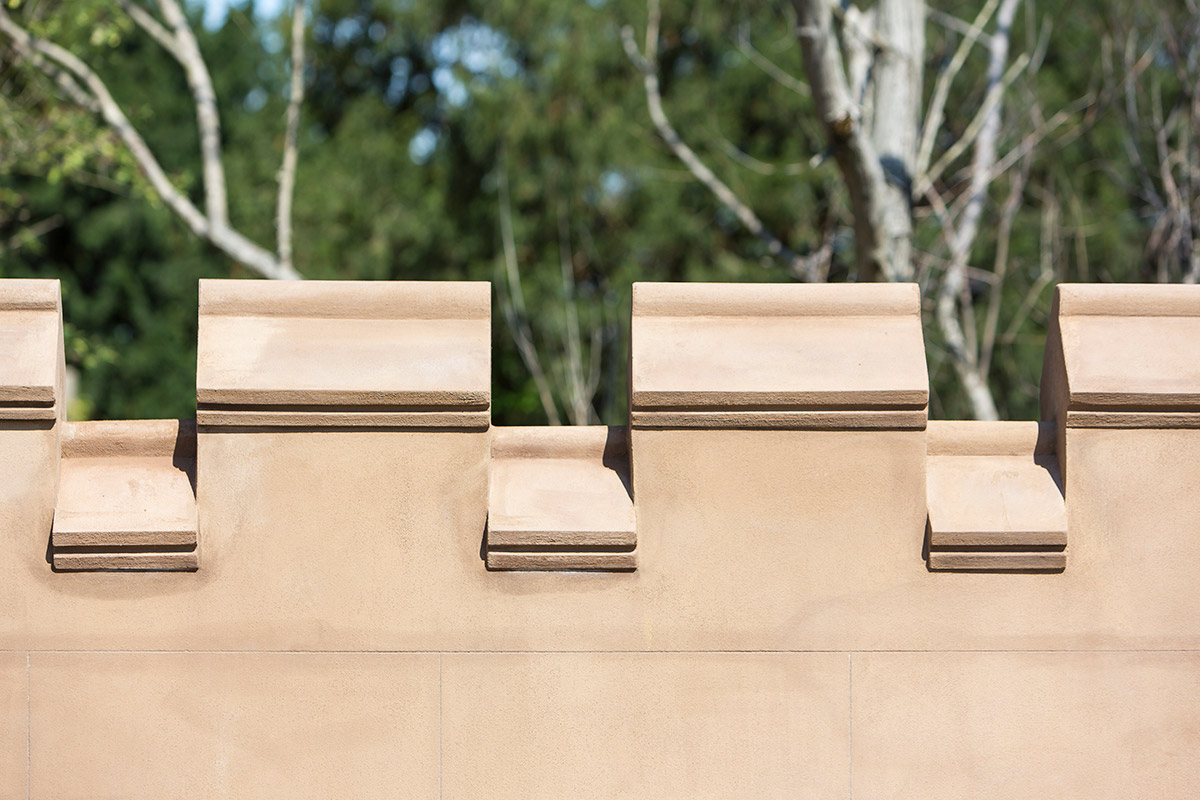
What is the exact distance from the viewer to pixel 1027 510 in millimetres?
2982

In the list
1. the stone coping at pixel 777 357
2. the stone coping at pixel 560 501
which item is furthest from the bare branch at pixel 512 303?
the stone coping at pixel 777 357

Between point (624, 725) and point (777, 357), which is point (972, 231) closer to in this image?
point (777, 357)

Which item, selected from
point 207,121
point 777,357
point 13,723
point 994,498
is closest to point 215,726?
point 13,723

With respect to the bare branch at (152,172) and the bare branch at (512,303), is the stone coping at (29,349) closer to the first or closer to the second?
the bare branch at (152,172)

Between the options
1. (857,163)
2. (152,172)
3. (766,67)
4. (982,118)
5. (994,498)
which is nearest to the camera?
(994,498)

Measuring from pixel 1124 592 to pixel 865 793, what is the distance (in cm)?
88

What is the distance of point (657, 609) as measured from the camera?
297 cm

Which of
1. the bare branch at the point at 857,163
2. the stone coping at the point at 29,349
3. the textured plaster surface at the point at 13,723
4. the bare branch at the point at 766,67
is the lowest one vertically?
the textured plaster surface at the point at 13,723

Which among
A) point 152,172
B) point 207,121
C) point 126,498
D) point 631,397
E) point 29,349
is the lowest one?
point 126,498

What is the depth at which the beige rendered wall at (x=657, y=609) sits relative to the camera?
9.66ft

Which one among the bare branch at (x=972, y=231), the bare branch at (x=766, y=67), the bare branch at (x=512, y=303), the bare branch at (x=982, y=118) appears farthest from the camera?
the bare branch at (x=512, y=303)

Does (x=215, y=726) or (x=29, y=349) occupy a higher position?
(x=29, y=349)

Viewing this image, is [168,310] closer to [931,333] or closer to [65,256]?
[65,256]

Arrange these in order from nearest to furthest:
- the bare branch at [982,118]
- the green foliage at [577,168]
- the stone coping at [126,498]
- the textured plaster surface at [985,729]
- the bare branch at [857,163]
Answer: the stone coping at [126,498] → the textured plaster surface at [985,729] → the bare branch at [857,163] → the bare branch at [982,118] → the green foliage at [577,168]
